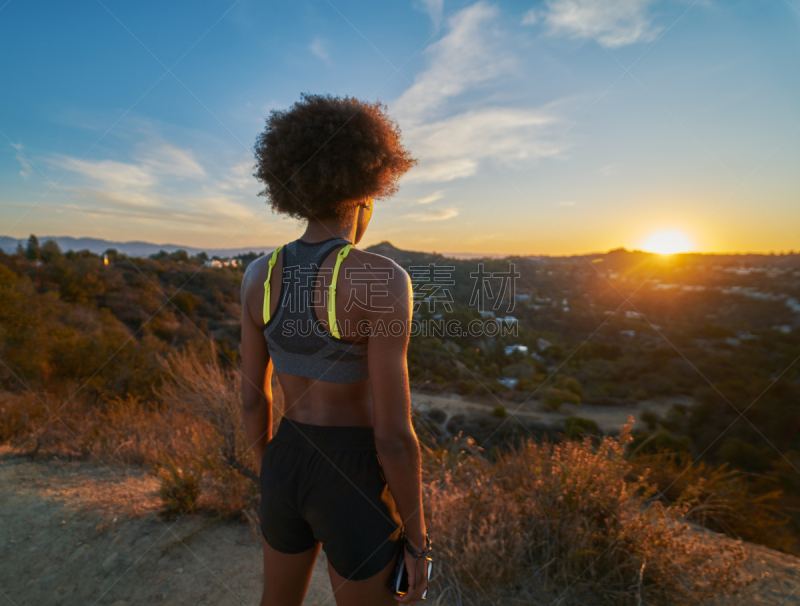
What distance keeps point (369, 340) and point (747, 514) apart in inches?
202

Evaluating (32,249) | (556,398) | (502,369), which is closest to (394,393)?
(556,398)

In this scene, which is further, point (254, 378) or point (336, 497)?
point (254, 378)

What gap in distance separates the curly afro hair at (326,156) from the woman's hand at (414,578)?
3.59 feet

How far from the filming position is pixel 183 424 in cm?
467

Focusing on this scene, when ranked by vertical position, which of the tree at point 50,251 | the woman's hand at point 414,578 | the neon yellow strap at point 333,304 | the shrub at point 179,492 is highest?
the tree at point 50,251

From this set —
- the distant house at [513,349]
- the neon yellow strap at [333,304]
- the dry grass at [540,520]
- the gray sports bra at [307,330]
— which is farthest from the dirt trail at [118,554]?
the distant house at [513,349]

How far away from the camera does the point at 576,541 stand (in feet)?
7.87

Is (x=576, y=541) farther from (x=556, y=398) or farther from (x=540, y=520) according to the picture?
(x=556, y=398)

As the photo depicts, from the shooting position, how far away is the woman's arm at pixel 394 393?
94cm

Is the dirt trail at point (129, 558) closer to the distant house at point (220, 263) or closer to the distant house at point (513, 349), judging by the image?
the distant house at point (513, 349)

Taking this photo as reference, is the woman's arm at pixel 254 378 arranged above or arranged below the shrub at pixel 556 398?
above

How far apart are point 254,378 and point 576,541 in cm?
245

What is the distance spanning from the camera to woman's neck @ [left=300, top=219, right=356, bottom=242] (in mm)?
1127

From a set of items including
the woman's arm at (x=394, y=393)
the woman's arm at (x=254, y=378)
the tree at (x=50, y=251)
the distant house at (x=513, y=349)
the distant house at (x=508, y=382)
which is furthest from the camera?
the distant house at (x=513, y=349)
